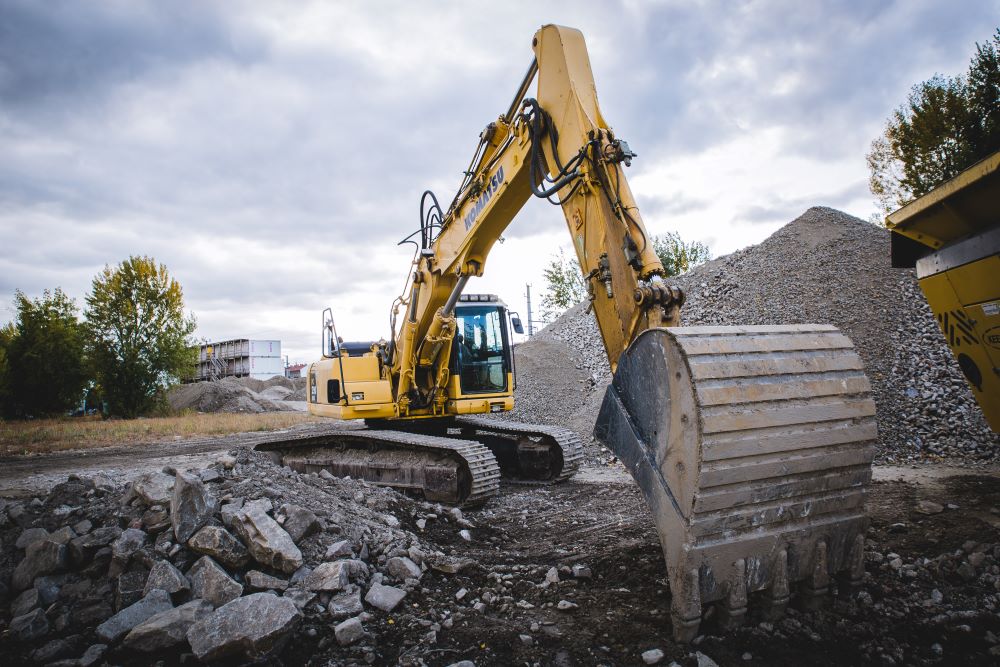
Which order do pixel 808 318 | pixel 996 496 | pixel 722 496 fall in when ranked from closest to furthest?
pixel 722 496, pixel 996 496, pixel 808 318

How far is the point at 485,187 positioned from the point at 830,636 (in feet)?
13.8

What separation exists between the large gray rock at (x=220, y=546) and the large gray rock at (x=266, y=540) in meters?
0.07

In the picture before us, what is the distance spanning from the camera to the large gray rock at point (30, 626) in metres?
2.99

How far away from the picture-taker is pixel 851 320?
10.8 m

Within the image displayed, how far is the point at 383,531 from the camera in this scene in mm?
4254

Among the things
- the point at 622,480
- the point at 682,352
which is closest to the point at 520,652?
the point at 682,352

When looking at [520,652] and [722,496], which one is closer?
[722,496]

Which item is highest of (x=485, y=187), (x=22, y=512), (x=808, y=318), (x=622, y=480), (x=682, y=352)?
(x=485, y=187)

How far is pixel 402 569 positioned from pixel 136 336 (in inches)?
884

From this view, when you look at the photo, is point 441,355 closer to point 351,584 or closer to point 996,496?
point 351,584

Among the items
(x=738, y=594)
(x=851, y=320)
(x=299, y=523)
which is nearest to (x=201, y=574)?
(x=299, y=523)

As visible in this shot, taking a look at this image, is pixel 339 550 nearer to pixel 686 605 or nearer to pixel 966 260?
pixel 686 605

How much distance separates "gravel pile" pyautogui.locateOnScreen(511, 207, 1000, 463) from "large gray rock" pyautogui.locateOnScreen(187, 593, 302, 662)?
297 inches

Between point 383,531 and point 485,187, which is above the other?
point 485,187
